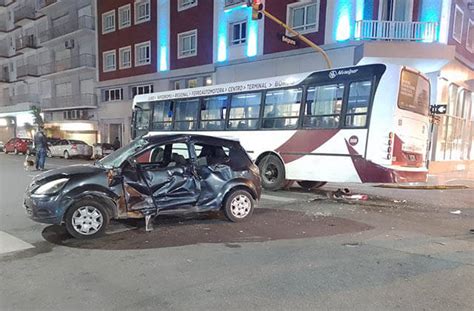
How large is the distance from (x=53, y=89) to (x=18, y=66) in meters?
10.9

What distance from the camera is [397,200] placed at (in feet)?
31.9

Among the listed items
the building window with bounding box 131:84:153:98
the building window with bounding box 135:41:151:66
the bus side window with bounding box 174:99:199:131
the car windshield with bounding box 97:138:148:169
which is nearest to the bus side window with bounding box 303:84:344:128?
the bus side window with bounding box 174:99:199:131

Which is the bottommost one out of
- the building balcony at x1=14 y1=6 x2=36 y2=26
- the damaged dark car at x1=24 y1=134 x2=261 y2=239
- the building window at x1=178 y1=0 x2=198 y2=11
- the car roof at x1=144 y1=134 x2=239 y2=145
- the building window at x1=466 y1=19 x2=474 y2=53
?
the damaged dark car at x1=24 y1=134 x2=261 y2=239

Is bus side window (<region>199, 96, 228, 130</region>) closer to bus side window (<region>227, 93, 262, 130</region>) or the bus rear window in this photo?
bus side window (<region>227, 93, 262, 130</region>)

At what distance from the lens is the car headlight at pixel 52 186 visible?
5.57 m

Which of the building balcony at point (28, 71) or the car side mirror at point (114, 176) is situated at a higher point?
the building balcony at point (28, 71)

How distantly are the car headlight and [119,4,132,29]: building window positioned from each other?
27.1 meters

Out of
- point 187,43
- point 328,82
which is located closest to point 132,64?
point 187,43

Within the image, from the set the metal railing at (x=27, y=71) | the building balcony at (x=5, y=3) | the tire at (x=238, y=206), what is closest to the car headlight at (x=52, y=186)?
the tire at (x=238, y=206)

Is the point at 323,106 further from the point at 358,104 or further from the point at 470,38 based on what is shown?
the point at 470,38

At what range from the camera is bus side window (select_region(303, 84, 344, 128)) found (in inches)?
362

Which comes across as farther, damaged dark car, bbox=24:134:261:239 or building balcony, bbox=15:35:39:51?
building balcony, bbox=15:35:39:51

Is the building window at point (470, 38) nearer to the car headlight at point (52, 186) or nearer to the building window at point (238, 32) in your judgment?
the building window at point (238, 32)

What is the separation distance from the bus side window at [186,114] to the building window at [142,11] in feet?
59.7
